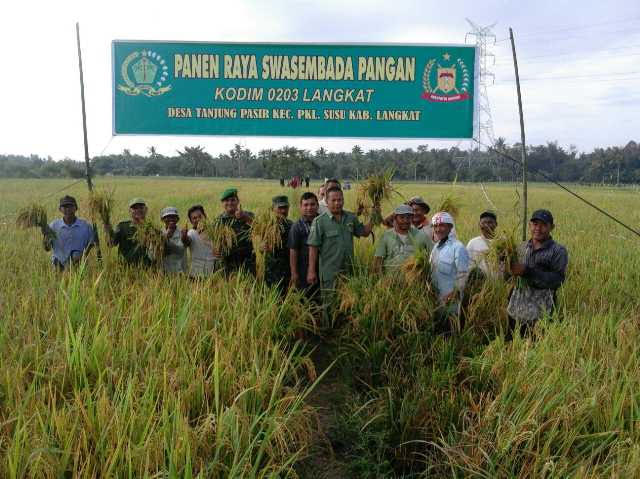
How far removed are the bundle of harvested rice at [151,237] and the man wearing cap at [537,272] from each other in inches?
126

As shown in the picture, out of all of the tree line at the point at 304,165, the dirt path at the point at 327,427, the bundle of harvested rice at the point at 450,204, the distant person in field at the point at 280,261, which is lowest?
the dirt path at the point at 327,427

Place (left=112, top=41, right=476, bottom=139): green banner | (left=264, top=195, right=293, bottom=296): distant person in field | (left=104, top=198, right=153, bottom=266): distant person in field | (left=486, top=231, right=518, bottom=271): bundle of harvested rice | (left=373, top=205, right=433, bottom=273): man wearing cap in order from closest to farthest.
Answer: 1. (left=486, top=231, right=518, bottom=271): bundle of harvested rice
2. (left=373, top=205, right=433, bottom=273): man wearing cap
3. (left=264, top=195, right=293, bottom=296): distant person in field
4. (left=104, top=198, right=153, bottom=266): distant person in field
5. (left=112, top=41, right=476, bottom=139): green banner

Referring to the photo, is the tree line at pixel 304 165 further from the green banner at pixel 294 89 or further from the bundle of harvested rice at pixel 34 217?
the bundle of harvested rice at pixel 34 217

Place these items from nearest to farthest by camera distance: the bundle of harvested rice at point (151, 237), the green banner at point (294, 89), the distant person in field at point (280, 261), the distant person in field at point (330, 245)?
the distant person in field at point (330, 245) < the bundle of harvested rice at point (151, 237) < the distant person in field at point (280, 261) < the green banner at point (294, 89)

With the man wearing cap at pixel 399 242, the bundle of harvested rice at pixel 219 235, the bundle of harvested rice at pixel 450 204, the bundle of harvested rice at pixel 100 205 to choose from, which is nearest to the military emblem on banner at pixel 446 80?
the bundle of harvested rice at pixel 450 204

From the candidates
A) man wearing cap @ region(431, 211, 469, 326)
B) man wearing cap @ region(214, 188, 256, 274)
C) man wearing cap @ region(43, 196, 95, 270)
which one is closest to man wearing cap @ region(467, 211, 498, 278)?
man wearing cap @ region(431, 211, 469, 326)

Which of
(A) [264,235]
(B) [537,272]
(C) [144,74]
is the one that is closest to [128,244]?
(A) [264,235]

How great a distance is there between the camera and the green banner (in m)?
5.38

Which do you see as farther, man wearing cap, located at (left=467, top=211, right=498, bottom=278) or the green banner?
the green banner

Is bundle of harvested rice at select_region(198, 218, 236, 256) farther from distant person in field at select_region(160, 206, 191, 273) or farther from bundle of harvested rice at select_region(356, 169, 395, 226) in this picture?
bundle of harvested rice at select_region(356, 169, 395, 226)

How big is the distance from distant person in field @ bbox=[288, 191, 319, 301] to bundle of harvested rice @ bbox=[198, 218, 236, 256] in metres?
0.58

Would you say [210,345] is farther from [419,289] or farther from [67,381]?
[419,289]

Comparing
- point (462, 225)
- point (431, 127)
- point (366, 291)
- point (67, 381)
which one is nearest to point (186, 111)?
point (431, 127)

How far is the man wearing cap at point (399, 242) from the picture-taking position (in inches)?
155
